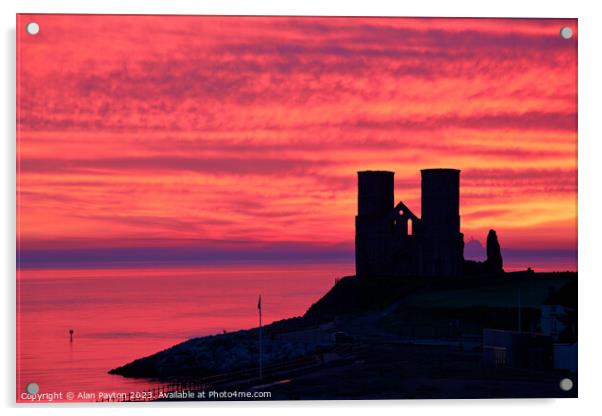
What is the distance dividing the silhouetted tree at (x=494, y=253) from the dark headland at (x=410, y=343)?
1 cm

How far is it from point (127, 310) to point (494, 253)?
16.7ft

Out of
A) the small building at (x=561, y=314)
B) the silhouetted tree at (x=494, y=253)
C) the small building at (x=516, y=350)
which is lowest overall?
the small building at (x=516, y=350)

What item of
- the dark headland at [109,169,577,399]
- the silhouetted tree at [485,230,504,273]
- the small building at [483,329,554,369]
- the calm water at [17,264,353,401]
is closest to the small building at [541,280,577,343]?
the dark headland at [109,169,577,399]

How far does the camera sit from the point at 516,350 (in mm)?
19062

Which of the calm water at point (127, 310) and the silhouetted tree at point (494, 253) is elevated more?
the silhouetted tree at point (494, 253)

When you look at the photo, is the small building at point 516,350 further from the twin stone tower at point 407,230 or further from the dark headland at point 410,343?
the twin stone tower at point 407,230

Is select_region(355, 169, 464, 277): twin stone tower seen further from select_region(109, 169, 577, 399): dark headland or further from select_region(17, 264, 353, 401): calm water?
select_region(17, 264, 353, 401): calm water

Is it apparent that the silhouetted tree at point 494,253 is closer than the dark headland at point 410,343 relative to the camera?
No

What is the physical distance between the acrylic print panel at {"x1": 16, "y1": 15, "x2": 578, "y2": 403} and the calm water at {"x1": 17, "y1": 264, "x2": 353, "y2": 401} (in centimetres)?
3

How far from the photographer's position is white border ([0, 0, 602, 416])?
17.7 meters

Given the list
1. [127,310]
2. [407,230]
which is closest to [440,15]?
[127,310]

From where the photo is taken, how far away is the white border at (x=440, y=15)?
58.1 ft

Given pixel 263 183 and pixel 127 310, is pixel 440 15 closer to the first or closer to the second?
pixel 263 183

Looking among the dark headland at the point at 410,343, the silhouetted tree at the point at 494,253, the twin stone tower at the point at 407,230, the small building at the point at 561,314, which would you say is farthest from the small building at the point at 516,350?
the twin stone tower at the point at 407,230
